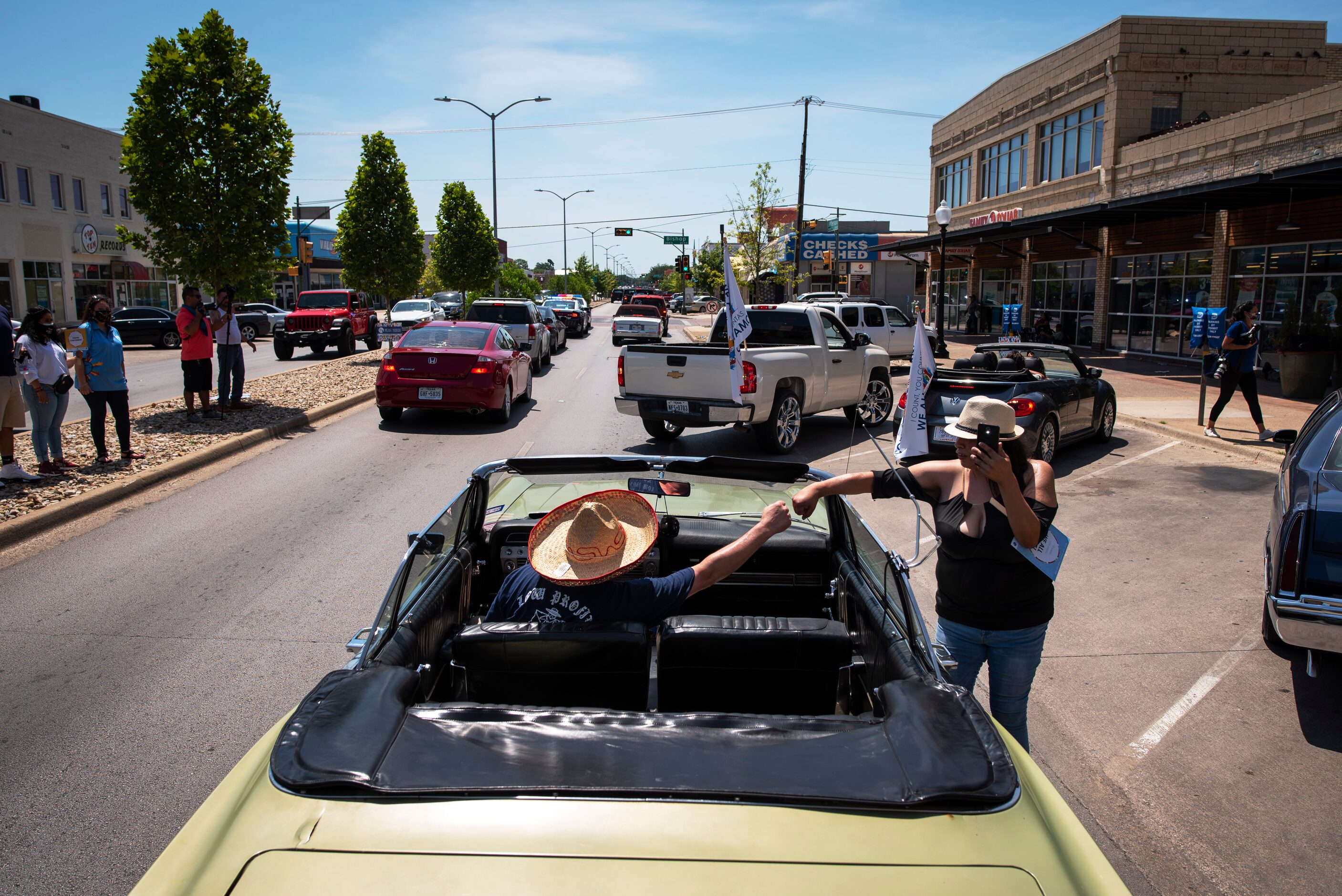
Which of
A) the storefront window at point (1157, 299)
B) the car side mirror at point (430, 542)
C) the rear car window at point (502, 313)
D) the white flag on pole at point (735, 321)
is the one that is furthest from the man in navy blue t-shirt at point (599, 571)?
the storefront window at point (1157, 299)

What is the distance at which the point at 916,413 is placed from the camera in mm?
4441

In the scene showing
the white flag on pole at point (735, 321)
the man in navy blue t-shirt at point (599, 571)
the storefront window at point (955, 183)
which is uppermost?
the storefront window at point (955, 183)

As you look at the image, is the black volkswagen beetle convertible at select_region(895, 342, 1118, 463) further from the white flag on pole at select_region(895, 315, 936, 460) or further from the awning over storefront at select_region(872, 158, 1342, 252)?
the awning over storefront at select_region(872, 158, 1342, 252)

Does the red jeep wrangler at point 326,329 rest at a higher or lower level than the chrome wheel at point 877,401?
higher

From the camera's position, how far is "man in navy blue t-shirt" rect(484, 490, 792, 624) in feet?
10.3

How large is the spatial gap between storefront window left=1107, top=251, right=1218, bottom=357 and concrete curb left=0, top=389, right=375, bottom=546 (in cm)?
2118

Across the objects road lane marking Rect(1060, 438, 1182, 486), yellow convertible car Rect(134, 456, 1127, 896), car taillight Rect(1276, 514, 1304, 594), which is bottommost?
road lane marking Rect(1060, 438, 1182, 486)

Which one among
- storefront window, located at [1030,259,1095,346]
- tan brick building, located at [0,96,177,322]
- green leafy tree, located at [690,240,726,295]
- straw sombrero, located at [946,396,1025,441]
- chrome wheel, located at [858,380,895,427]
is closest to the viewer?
straw sombrero, located at [946,396,1025,441]

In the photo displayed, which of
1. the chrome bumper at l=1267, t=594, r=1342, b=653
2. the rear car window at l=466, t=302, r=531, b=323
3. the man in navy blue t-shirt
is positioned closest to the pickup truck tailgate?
the chrome bumper at l=1267, t=594, r=1342, b=653

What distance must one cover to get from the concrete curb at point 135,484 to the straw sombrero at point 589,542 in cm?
663

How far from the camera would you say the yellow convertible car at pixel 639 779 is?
5.78 feet

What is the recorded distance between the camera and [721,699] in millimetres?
2984

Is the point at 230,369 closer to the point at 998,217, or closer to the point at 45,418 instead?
the point at 45,418

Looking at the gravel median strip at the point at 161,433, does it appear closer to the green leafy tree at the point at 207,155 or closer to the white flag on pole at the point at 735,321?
the green leafy tree at the point at 207,155
